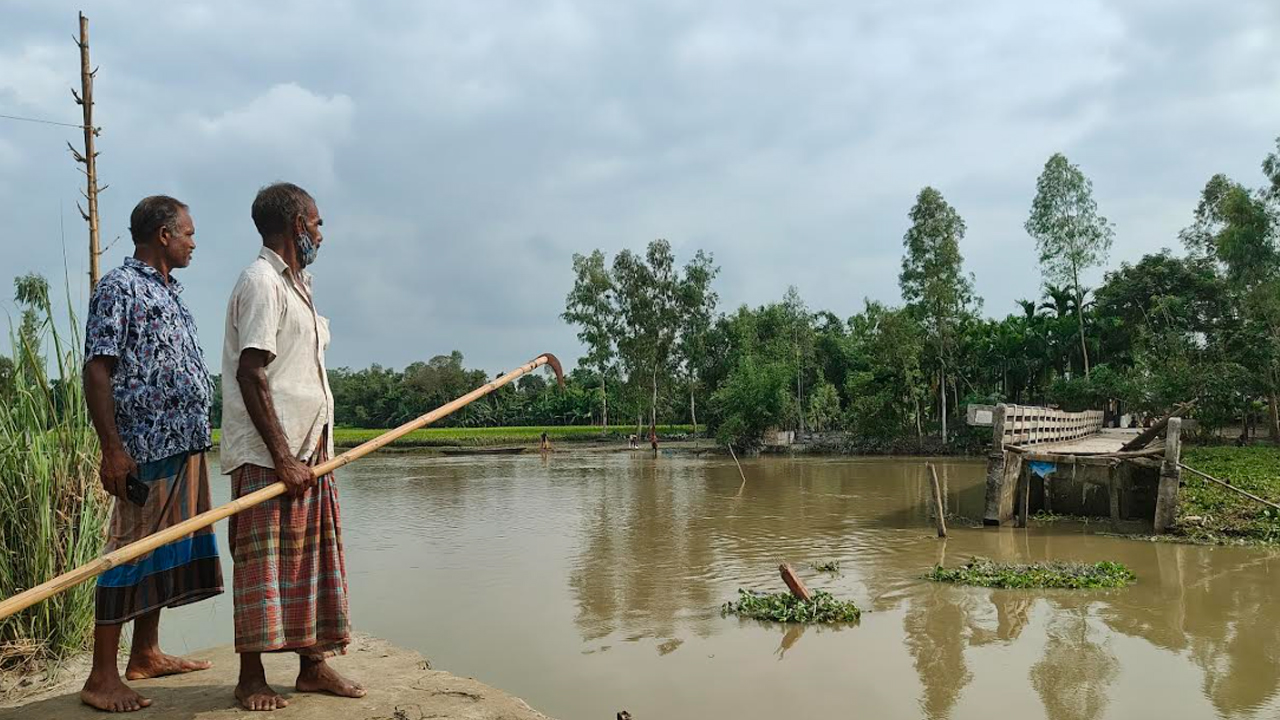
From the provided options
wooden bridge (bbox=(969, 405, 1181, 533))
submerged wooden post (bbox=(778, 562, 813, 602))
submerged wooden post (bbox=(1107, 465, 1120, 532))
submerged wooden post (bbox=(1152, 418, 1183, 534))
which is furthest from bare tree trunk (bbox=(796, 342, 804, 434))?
submerged wooden post (bbox=(778, 562, 813, 602))

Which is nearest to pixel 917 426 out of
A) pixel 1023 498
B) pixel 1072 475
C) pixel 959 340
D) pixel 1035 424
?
pixel 959 340

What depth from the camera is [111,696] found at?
2.95 m

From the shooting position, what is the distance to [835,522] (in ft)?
44.3

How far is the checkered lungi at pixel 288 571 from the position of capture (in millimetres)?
2848

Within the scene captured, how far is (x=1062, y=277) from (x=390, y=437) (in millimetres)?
29030

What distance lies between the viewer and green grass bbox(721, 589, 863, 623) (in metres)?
7.31

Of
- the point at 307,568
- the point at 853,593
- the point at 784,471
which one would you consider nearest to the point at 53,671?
the point at 307,568

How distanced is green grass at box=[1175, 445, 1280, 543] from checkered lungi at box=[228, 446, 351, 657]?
1118cm

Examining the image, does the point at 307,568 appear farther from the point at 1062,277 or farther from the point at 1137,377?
the point at 1062,277

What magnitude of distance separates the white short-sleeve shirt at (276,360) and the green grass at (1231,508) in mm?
11344

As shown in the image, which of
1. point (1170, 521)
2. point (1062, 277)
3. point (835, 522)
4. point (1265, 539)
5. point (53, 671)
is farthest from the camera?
point (1062, 277)

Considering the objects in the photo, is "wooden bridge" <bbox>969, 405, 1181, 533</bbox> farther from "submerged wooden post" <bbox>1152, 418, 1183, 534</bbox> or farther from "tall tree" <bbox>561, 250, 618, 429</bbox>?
"tall tree" <bbox>561, 250, 618, 429</bbox>

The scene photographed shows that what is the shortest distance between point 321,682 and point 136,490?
3.22 feet

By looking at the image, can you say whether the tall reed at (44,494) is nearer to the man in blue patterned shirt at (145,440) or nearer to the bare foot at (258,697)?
the man in blue patterned shirt at (145,440)
